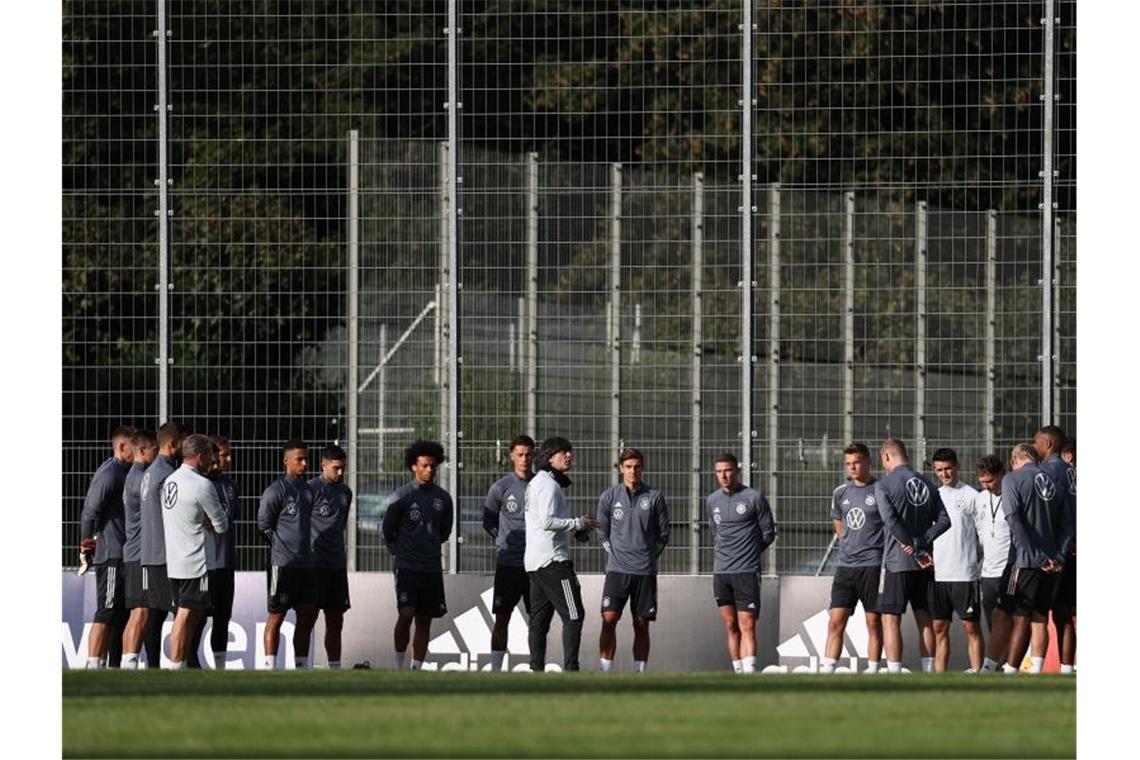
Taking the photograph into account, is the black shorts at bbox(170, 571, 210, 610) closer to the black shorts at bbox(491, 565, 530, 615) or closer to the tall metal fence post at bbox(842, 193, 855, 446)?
the black shorts at bbox(491, 565, 530, 615)

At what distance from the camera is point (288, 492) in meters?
16.8

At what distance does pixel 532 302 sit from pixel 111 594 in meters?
4.02

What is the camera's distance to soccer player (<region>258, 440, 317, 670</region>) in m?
16.7

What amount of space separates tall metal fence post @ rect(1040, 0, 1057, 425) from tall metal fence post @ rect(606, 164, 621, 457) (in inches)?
118

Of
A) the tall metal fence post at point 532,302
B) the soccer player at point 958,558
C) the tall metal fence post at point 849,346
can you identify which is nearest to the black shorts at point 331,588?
the tall metal fence post at point 532,302

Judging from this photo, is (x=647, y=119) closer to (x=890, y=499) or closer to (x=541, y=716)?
(x=890, y=499)

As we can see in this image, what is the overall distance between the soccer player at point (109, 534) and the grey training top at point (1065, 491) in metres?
5.83

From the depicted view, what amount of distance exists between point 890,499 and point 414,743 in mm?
6224

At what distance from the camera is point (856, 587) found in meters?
16.6

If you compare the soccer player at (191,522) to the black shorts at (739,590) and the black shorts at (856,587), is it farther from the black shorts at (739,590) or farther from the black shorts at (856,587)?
the black shorts at (856,587)

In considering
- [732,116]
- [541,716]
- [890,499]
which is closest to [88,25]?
[732,116]

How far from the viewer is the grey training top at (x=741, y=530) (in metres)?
17.1

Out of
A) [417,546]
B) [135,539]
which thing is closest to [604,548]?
[417,546]

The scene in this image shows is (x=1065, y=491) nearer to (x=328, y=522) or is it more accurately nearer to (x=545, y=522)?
(x=545, y=522)
